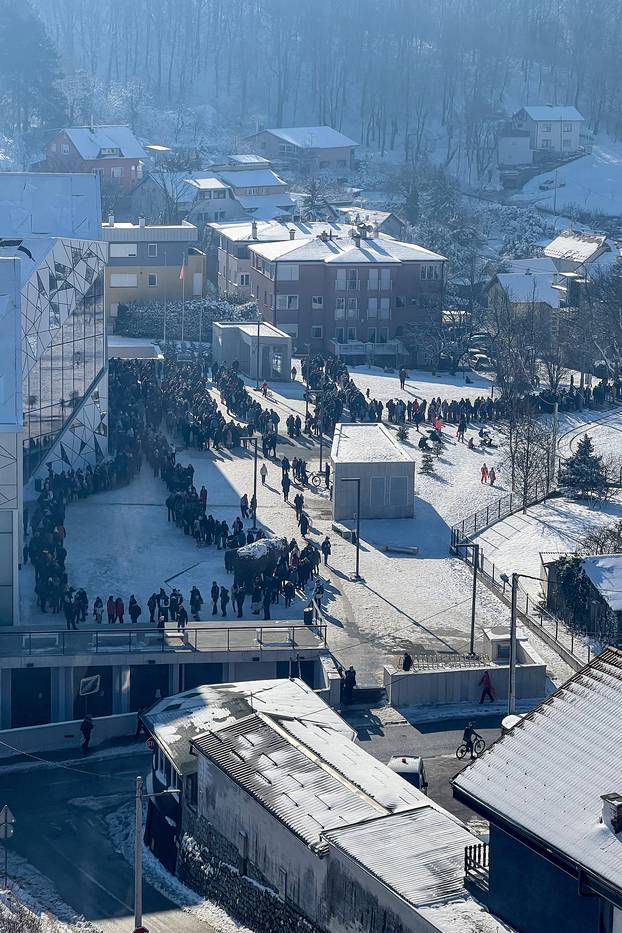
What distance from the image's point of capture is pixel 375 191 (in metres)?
99.7

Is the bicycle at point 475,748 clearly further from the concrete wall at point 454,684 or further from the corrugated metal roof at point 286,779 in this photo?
the corrugated metal roof at point 286,779

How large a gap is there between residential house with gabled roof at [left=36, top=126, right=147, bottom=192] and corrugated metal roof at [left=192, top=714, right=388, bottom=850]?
231ft

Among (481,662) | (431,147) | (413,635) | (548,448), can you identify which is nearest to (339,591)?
(413,635)

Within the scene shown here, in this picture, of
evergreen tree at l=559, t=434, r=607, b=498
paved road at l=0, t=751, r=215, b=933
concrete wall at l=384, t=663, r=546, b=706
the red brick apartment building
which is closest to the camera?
paved road at l=0, t=751, r=215, b=933

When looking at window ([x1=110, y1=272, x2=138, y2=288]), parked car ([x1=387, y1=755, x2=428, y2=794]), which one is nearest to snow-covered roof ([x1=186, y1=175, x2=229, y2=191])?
window ([x1=110, y1=272, x2=138, y2=288])

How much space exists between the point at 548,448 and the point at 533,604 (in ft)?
33.4

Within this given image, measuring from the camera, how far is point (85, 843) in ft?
80.2

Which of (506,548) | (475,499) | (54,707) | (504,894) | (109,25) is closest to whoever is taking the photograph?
(504,894)

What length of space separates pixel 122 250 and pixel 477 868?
51036 mm

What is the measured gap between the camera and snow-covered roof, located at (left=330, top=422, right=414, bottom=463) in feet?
137

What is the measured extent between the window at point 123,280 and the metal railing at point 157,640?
126 ft

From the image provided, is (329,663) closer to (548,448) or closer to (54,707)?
(54,707)

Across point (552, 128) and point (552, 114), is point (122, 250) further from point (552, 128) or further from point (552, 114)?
point (552, 114)

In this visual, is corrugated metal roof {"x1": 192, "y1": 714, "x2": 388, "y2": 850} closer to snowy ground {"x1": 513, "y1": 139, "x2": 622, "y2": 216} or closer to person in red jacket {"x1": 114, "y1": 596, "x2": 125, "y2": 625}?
person in red jacket {"x1": 114, "y1": 596, "x2": 125, "y2": 625}
